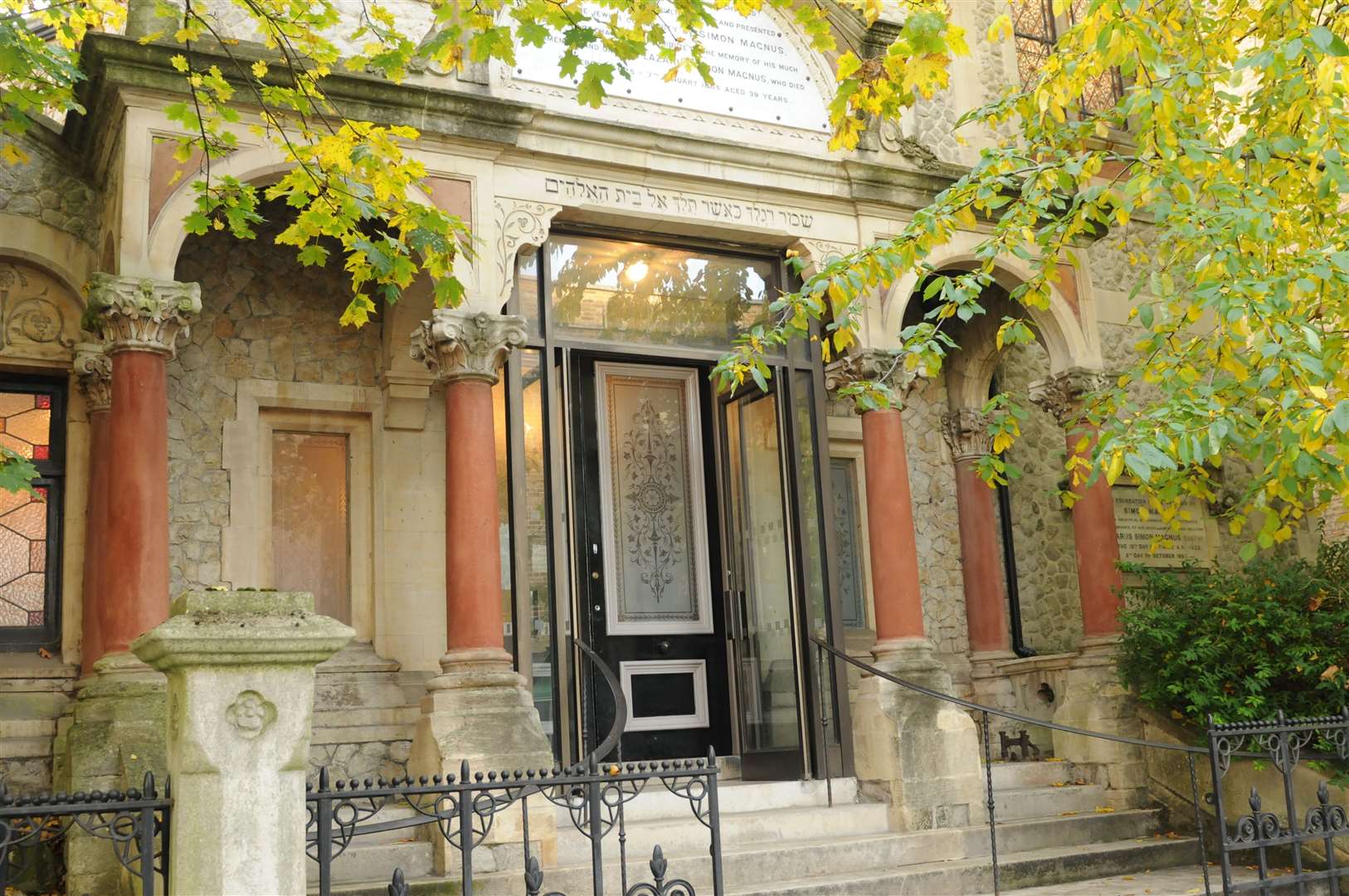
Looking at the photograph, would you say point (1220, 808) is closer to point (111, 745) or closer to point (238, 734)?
point (238, 734)

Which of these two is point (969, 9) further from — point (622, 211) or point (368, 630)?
point (368, 630)

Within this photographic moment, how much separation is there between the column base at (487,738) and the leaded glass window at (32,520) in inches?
114

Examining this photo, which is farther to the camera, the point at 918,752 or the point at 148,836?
the point at 918,752

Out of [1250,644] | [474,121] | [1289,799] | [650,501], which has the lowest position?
[1289,799]

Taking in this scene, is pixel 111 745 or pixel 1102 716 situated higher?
pixel 111 745

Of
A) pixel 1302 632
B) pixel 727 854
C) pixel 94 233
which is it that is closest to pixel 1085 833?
pixel 1302 632

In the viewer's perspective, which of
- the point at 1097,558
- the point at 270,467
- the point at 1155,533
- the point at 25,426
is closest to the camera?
the point at 25,426

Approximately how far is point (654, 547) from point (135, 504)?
12.8 ft

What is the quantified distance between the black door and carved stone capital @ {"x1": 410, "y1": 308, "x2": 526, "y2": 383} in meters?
1.55

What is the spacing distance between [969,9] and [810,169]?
3.42m

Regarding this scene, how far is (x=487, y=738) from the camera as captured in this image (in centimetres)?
715

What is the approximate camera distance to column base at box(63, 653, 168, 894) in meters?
6.62

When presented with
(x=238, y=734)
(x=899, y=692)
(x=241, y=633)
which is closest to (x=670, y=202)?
(x=899, y=692)

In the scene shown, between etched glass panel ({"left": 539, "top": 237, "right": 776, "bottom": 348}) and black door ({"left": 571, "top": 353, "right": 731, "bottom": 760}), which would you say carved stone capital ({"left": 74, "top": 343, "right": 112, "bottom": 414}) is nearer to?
etched glass panel ({"left": 539, "top": 237, "right": 776, "bottom": 348})
